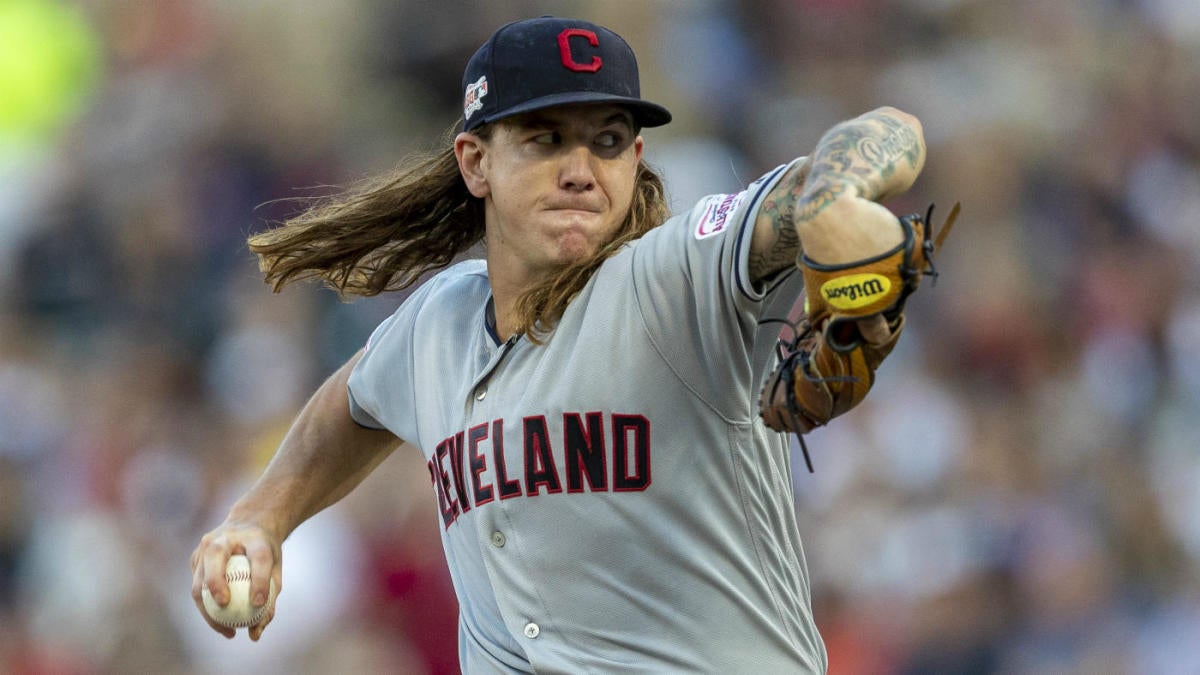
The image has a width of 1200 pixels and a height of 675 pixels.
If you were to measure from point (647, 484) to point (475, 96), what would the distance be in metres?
0.97

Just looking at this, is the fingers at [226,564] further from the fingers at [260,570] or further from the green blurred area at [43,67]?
the green blurred area at [43,67]

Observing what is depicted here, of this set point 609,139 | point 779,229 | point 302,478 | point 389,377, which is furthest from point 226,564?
point 779,229

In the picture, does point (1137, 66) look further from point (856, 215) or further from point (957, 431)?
point (856, 215)

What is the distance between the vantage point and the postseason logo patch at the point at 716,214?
285 cm

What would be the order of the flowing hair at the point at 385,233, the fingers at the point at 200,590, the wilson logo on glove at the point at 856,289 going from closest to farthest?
the wilson logo on glove at the point at 856,289, the fingers at the point at 200,590, the flowing hair at the point at 385,233

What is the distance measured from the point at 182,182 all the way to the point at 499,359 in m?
5.69

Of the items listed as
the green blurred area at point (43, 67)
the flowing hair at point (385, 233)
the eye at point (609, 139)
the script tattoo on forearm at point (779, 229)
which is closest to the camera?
the script tattoo on forearm at point (779, 229)

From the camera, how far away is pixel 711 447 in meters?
3.07

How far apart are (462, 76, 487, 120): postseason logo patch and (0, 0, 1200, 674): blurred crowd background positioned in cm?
312

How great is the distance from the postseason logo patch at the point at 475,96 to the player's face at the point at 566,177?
7 centimetres

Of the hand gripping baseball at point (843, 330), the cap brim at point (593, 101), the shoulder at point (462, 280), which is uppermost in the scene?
the cap brim at point (593, 101)

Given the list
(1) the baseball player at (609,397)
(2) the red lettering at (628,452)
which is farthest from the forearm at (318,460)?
(2) the red lettering at (628,452)

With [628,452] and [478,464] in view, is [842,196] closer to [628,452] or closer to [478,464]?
[628,452]

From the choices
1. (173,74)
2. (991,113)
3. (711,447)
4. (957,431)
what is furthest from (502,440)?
(173,74)
